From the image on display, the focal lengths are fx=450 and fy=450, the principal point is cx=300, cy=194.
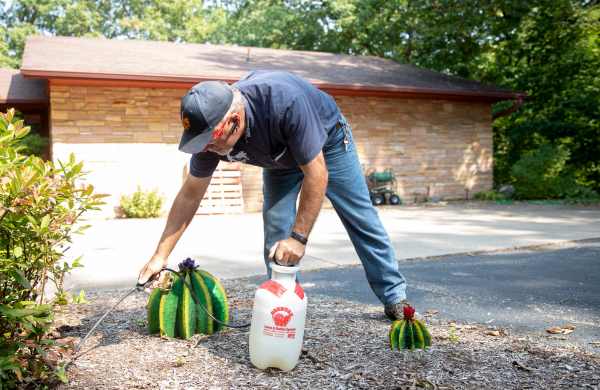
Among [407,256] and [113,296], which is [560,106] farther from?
[113,296]

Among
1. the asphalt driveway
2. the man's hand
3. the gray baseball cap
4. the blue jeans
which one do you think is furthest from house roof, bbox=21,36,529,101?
the man's hand

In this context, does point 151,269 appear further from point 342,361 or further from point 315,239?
point 315,239

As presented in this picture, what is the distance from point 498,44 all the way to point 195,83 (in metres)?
11.7

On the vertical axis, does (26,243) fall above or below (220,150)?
below

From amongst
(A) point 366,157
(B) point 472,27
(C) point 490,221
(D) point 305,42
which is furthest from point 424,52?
(C) point 490,221

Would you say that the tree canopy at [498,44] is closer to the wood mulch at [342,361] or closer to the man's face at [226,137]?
the wood mulch at [342,361]

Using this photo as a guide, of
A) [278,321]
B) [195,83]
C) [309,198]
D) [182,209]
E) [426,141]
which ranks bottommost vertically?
[278,321]

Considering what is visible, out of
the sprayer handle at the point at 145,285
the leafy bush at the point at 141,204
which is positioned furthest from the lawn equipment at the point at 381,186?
the sprayer handle at the point at 145,285

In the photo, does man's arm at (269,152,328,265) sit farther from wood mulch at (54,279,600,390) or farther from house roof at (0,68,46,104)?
house roof at (0,68,46,104)

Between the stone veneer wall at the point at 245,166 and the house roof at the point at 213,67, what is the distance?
21.0 inches

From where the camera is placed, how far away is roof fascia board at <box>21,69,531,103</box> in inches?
354

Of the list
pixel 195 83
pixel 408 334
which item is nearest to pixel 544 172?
pixel 195 83

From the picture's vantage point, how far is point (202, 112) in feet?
6.37

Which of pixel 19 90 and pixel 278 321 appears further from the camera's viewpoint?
pixel 19 90
